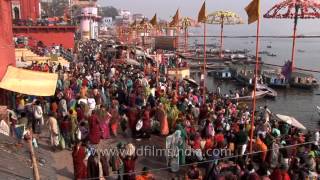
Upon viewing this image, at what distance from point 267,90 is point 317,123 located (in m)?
7.23

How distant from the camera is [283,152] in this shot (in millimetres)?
10516

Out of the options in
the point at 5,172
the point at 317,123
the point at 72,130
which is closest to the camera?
the point at 5,172

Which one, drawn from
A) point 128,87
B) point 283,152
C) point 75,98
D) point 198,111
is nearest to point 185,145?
point 283,152

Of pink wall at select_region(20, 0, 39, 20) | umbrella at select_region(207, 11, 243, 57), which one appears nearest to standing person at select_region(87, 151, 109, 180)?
umbrella at select_region(207, 11, 243, 57)

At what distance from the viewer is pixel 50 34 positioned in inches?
1548

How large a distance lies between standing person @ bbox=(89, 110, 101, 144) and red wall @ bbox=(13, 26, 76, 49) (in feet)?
90.0

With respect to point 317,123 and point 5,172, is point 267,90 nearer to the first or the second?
point 317,123

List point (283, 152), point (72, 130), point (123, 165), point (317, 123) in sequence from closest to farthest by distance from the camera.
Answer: point (123, 165), point (283, 152), point (72, 130), point (317, 123)

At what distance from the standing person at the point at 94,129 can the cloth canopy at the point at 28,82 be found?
184 centimetres

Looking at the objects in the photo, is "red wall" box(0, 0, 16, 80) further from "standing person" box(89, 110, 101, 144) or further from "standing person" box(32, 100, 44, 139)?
"standing person" box(89, 110, 101, 144)

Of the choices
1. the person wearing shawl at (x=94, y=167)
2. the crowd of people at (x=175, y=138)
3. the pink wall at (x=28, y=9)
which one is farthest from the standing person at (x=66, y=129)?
the pink wall at (x=28, y=9)

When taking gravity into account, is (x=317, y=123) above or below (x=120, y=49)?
below

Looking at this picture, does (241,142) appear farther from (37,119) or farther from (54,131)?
(37,119)

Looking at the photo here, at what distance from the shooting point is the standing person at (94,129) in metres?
11.2
